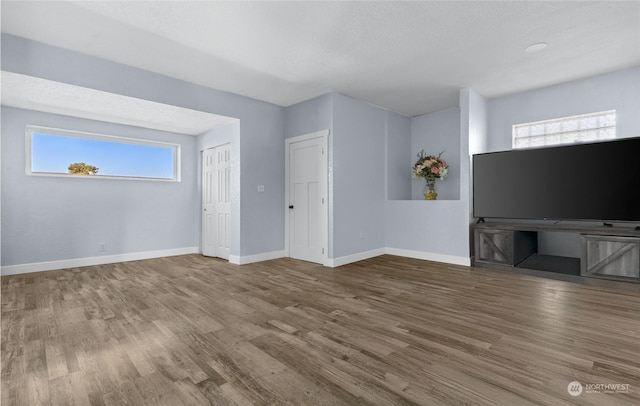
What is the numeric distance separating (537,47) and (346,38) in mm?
2115

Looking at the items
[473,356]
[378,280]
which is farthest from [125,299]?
[473,356]

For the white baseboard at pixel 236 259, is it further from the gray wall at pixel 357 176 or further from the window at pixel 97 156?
the window at pixel 97 156

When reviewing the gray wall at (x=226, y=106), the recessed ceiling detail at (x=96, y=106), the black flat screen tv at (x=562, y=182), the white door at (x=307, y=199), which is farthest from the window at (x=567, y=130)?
the recessed ceiling detail at (x=96, y=106)

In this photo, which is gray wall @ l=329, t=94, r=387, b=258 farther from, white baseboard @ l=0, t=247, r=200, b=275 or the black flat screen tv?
white baseboard @ l=0, t=247, r=200, b=275

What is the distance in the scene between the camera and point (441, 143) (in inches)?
218

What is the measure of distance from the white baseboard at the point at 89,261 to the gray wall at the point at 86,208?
6 centimetres

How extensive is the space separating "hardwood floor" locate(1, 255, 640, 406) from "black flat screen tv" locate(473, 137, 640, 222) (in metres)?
1.03

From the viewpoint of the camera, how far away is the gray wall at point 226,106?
9.94 feet

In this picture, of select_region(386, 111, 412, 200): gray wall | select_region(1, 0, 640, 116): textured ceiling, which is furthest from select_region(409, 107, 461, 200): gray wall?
select_region(1, 0, 640, 116): textured ceiling

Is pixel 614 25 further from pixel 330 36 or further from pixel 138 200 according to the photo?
pixel 138 200

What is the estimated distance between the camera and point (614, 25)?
2.81 metres

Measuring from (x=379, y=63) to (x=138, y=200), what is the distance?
4571 mm

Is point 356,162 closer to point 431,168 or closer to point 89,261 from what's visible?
point 431,168

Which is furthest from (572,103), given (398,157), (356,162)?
(356,162)
